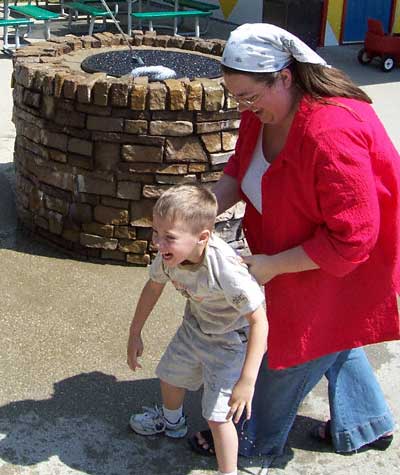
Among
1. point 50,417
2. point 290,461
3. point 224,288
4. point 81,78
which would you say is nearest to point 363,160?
point 224,288

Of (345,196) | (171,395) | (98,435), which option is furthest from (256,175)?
(98,435)

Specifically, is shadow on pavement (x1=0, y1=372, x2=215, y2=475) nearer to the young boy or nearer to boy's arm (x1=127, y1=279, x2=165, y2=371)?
the young boy

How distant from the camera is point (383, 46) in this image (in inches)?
388

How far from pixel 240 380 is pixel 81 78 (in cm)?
231

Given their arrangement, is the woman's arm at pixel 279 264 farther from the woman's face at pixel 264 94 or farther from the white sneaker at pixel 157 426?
→ the white sneaker at pixel 157 426

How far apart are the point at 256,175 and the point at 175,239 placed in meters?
0.39

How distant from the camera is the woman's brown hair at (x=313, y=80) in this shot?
2.28m

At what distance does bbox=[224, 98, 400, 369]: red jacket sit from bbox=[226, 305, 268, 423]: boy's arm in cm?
16

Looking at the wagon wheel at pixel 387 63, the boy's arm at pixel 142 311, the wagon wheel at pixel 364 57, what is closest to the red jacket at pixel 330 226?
the boy's arm at pixel 142 311

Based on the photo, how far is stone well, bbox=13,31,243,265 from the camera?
4.01 m

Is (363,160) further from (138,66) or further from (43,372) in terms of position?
(138,66)

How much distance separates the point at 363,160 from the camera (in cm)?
222

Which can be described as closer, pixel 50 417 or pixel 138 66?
pixel 50 417

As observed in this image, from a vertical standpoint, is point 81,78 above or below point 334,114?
below
